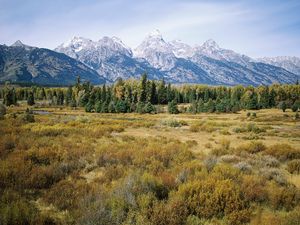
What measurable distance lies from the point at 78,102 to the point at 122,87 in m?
17.4

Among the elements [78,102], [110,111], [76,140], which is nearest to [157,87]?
[78,102]

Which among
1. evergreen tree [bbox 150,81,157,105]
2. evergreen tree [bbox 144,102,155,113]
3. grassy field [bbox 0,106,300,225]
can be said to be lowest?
evergreen tree [bbox 144,102,155,113]

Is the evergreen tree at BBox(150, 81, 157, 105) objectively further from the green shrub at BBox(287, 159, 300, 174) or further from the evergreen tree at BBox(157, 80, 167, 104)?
the green shrub at BBox(287, 159, 300, 174)

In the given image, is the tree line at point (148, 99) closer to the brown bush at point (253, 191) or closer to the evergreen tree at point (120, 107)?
the evergreen tree at point (120, 107)

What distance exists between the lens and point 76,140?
19578 millimetres

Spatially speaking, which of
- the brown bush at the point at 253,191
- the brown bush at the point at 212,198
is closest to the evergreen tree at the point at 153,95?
the brown bush at the point at 253,191

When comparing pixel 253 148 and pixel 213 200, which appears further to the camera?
pixel 253 148

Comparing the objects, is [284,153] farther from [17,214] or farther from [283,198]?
[17,214]

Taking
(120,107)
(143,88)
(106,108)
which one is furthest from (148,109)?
(143,88)

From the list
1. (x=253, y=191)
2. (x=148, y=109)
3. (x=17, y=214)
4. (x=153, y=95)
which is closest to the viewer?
(x=17, y=214)

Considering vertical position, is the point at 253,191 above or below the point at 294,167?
above

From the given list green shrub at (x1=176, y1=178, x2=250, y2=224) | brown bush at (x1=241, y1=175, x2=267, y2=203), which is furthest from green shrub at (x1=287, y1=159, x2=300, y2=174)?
green shrub at (x1=176, y1=178, x2=250, y2=224)

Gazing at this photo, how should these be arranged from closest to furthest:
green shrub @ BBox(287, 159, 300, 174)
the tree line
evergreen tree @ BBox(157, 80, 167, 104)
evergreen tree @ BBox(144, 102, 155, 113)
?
1. green shrub @ BBox(287, 159, 300, 174)
2. evergreen tree @ BBox(144, 102, 155, 113)
3. the tree line
4. evergreen tree @ BBox(157, 80, 167, 104)

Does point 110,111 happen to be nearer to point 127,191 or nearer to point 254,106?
point 254,106
